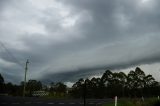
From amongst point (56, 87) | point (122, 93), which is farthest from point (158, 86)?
point (56, 87)

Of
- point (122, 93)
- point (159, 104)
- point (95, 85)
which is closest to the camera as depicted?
point (159, 104)

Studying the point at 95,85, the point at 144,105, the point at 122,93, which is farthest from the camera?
the point at 95,85

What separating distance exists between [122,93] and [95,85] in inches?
471

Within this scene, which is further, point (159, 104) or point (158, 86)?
point (158, 86)

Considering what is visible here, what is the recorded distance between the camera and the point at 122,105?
2964 centimetres

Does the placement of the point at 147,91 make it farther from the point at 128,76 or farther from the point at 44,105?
the point at 44,105

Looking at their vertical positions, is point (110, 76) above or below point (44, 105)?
above

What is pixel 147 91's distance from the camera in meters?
113

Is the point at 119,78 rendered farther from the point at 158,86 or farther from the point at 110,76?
the point at 158,86

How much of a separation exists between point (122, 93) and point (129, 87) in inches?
227

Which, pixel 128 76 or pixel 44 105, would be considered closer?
pixel 44 105

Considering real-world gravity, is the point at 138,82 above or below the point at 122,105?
above

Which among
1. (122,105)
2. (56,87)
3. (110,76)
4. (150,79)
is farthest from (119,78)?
(122,105)

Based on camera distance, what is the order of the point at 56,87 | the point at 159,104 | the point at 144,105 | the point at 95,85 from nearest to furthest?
the point at 159,104, the point at 144,105, the point at 95,85, the point at 56,87
